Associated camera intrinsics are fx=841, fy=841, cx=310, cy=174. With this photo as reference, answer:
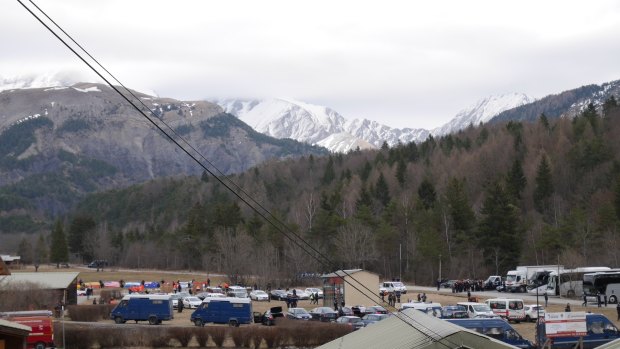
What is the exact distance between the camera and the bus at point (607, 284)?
52.0 m

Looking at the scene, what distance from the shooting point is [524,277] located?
66.8 m

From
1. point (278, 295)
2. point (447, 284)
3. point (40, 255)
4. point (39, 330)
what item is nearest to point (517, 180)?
point (447, 284)

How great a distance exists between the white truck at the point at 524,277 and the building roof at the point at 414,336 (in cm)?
4204

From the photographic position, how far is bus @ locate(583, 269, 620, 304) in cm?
5200

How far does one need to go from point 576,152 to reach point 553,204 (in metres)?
10.3

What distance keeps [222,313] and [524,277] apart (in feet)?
99.8

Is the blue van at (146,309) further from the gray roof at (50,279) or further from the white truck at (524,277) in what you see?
the white truck at (524,277)

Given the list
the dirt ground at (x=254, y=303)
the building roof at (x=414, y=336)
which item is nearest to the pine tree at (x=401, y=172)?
the dirt ground at (x=254, y=303)

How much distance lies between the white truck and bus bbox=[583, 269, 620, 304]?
907 cm

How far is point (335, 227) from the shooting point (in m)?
91.2

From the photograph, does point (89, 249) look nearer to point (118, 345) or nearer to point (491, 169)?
point (491, 169)

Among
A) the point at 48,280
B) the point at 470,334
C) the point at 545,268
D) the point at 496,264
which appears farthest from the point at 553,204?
the point at 470,334

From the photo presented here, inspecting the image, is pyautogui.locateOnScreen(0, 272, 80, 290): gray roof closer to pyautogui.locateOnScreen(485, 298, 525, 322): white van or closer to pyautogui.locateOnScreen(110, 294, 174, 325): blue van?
pyautogui.locateOnScreen(110, 294, 174, 325): blue van

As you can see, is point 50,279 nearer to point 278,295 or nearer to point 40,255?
point 278,295
